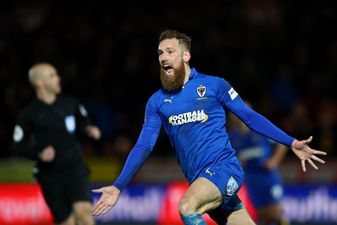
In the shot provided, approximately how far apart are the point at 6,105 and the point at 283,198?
510 centimetres

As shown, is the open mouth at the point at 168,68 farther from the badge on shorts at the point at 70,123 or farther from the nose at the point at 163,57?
the badge on shorts at the point at 70,123

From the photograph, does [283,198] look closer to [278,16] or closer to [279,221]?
[279,221]

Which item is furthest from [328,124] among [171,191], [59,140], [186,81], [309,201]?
[186,81]

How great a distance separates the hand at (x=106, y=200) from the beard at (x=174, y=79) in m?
0.98

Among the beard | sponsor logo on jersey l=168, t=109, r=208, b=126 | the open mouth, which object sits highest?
the open mouth

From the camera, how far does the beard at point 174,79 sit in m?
6.78

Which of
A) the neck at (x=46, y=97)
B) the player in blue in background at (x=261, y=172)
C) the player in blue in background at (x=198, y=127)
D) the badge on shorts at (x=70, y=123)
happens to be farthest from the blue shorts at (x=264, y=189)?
the player in blue in background at (x=198, y=127)

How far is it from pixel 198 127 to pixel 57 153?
2749 mm

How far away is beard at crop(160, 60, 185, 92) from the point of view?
6781 mm

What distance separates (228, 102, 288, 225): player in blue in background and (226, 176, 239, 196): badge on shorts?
3825mm

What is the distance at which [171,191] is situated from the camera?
1316 centimetres

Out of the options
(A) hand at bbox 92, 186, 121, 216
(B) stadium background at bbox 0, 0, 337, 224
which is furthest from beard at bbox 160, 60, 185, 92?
(B) stadium background at bbox 0, 0, 337, 224

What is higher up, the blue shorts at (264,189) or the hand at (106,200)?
the hand at (106,200)

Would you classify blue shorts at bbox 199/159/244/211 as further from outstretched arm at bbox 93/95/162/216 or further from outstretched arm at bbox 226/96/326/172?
outstretched arm at bbox 93/95/162/216
